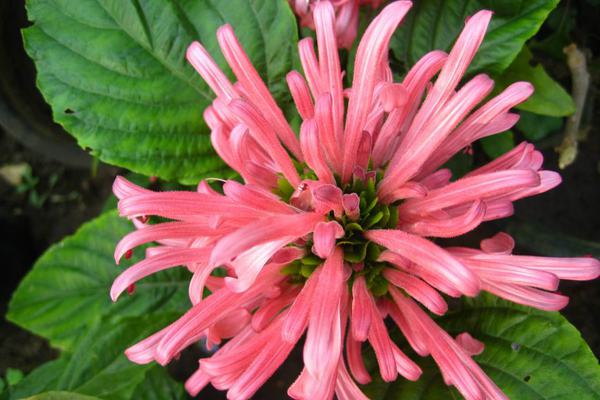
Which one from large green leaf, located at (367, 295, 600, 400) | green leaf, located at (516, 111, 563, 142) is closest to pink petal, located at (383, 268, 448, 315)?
large green leaf, located at (367, 295, 600, 400)

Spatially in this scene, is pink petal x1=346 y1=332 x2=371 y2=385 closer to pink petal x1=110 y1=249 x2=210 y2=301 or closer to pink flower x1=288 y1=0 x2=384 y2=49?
pink petal x1=110 y1=249 x2=210 y2=301

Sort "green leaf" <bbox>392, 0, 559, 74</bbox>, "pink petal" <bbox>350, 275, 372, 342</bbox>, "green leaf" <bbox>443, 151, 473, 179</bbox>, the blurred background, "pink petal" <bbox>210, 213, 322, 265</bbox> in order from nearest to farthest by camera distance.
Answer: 1. "pink petal" <bbox>210, 213, 322, 265</bbox>
2. "pink petal" <bbox>350, 275, 372, 342</bbox>
3. "green leaf" <bbox>392, 0, 559, 74</bbox>
4. "green leaf" <bbox>443, 151, 473, 179</bbox>
5. the blurred background

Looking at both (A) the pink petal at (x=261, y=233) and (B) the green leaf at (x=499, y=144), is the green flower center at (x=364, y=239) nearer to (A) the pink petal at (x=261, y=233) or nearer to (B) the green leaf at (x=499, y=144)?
(A) the pink petal at (x=261, y=233)

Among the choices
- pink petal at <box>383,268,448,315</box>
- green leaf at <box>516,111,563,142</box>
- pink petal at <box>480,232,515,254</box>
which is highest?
pink petal at <box>383,268,448,315</box>

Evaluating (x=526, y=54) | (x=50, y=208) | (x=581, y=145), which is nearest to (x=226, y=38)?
(x=526, y=54)

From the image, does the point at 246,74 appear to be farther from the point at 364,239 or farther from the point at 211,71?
the point at 364,239

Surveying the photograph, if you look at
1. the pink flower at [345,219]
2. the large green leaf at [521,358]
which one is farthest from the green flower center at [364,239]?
the large green leaf at [521,358]

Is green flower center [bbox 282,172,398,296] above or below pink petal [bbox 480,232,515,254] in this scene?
above
